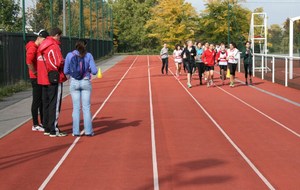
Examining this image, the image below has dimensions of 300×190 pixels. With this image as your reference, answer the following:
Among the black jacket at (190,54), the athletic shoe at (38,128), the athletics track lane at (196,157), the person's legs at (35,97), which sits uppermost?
the black jacket at (190,54)

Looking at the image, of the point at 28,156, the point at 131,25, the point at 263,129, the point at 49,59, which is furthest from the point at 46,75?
the point at 131,25

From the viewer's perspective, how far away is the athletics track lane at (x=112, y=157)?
20.6 feet

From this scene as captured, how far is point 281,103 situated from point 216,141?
651cm

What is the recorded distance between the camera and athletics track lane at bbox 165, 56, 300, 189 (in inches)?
271

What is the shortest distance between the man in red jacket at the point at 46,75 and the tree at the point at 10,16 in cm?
1218

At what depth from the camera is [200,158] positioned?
7.53 m

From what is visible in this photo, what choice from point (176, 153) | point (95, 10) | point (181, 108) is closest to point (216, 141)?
point (176, 153)

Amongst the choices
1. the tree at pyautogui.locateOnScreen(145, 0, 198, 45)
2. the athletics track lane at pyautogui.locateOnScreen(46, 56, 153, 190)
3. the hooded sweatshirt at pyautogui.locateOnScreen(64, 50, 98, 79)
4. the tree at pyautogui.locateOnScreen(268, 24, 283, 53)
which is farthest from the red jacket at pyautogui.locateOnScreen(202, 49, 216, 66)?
the tree at pyautogui.locateOnScreen(145, 0, 198, 45)

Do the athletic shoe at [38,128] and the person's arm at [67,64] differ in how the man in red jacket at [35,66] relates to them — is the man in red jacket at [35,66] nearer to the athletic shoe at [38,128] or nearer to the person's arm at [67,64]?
the athletic shoe at [38,128]

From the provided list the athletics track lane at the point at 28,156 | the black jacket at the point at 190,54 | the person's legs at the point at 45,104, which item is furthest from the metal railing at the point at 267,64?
the person's legs at the point at 45,104

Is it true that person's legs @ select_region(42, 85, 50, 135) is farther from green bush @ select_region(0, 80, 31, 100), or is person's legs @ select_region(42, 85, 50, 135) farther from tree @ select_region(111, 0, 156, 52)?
tree @ select_region(111, 0, 156, 52)

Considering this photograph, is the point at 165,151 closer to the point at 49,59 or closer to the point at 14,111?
the point at 49,59

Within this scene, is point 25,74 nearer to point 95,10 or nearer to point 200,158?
point 200,158

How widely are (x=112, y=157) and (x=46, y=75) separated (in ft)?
8.02
